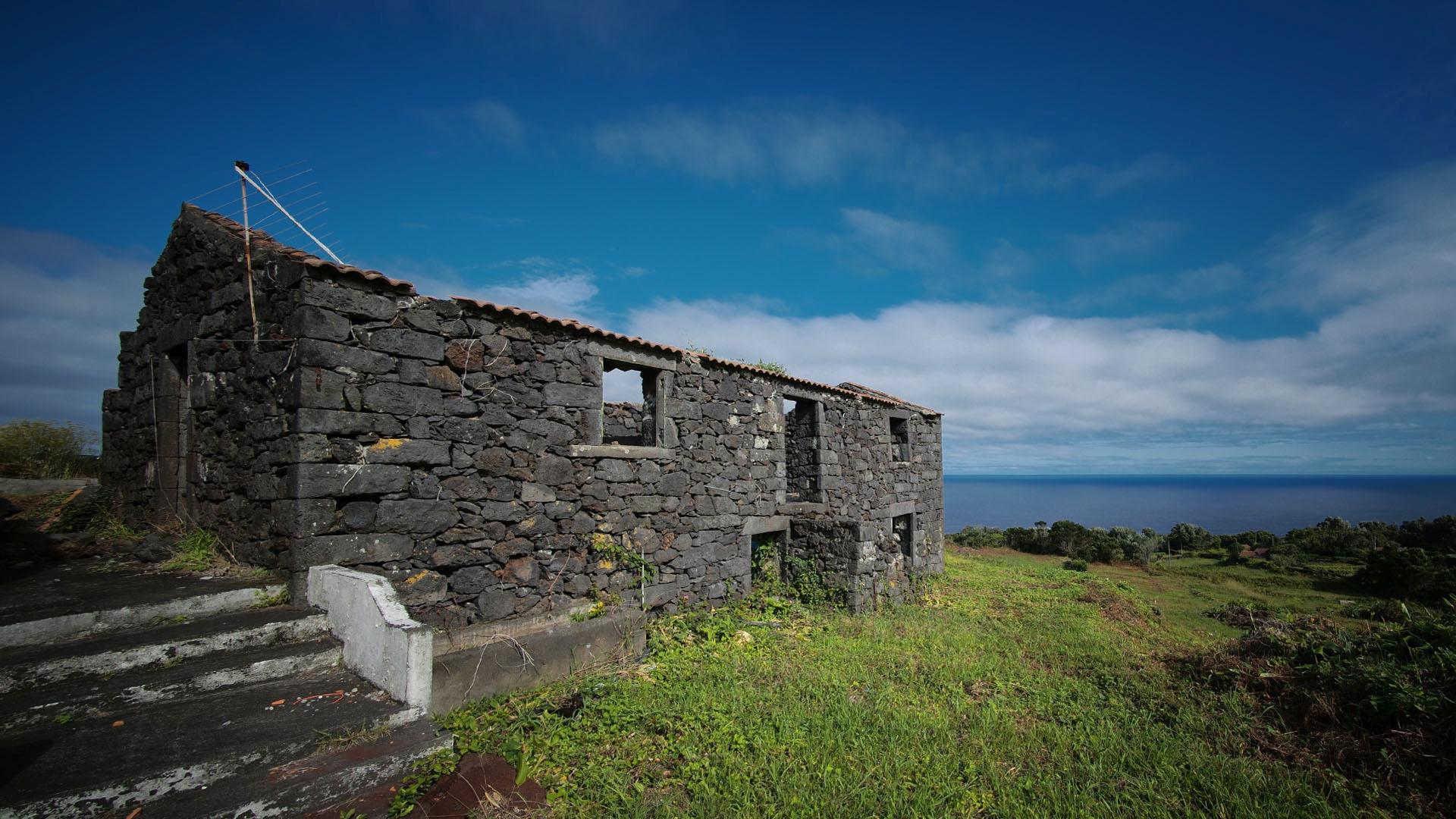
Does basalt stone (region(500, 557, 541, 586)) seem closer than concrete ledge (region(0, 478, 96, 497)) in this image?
Yes

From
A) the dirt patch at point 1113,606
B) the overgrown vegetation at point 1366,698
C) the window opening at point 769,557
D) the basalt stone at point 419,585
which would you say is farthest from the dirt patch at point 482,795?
the dirt patch at point 1113,606

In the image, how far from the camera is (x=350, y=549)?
211 inches

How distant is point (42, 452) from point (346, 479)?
32.3 feet

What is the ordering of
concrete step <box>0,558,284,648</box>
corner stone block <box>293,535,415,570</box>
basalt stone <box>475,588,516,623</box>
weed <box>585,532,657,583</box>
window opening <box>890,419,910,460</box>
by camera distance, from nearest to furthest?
1. concrete step <box>0,558,284,648</box>
2. corner stone block <box>293,535,415,570</box>
3. basalt stone <box>475,588,516,623</box>
4. weed <box>585,532,657,583</box>
5. window opening <box>890,419,910,460</box>

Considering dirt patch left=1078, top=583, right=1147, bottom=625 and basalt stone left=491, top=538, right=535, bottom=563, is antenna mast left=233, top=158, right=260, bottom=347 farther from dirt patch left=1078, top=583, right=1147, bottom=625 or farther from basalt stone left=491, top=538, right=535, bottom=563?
dirt patch left=1078, top=583, right=1147, bottom=625

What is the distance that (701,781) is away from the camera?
14.2 ft

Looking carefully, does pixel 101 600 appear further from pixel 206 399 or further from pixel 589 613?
pixel 589 613

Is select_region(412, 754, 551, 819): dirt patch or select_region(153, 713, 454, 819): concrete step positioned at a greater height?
select_region(153, 713, 454, 819): concrete step

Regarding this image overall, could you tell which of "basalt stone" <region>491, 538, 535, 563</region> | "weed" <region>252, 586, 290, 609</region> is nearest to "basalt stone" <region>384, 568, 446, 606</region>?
"basalt stone" <region>491, 538, 535, 563</region>

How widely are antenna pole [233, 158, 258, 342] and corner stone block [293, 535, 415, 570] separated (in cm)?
218

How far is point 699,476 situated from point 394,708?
5.75 metres

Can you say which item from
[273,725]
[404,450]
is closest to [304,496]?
[404,450]

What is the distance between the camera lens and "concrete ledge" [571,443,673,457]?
24.0 ft

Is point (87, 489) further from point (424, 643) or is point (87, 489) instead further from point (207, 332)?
point (424, 643)
